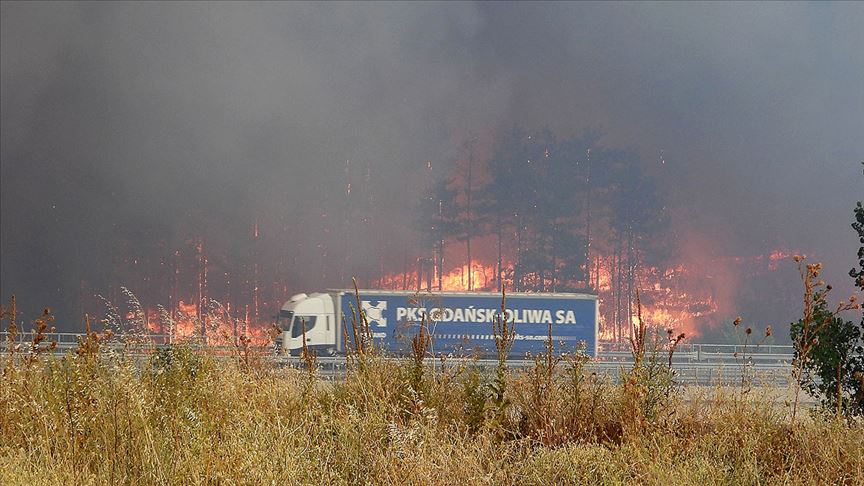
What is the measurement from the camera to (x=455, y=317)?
101 ft

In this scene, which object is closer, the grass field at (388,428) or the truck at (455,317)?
the grass field at (388,428)

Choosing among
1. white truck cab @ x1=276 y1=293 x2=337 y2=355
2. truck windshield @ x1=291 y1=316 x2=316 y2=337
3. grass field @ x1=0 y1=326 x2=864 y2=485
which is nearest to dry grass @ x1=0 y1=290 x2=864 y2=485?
grass field @ x1=0 y1=326 x2=864 y2=485

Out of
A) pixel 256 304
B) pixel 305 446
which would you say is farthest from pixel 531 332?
pixel 256 304

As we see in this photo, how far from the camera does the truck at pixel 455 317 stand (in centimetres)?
3034

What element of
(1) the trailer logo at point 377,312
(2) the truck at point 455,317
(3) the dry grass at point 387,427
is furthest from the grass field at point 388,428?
(2) the truck at point 455,317

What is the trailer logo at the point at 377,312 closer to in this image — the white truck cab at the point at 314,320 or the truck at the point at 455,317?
the truck at the point at 455,317

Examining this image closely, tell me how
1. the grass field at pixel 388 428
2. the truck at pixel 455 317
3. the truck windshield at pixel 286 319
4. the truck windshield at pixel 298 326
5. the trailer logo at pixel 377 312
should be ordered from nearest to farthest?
the grass field at pixel 388 428
the trailer logo at pixel 377 312
the truck at pixel 455 317
the truck windshield at pixel 298 326
the truck windshield at pixel 286 319

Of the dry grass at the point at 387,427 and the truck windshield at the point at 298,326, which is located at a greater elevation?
the truck windshield at the point at 298,326

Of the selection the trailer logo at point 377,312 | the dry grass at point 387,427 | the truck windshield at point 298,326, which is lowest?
the dry grass at point 387,427

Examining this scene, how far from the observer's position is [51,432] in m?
6.65

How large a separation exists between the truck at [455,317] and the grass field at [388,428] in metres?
21.9

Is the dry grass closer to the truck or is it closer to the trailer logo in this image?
the trailer logo

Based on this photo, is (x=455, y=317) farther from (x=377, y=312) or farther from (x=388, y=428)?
(x=388, y=428)

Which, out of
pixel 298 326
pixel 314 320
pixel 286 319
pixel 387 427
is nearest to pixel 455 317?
pixel 314 320
